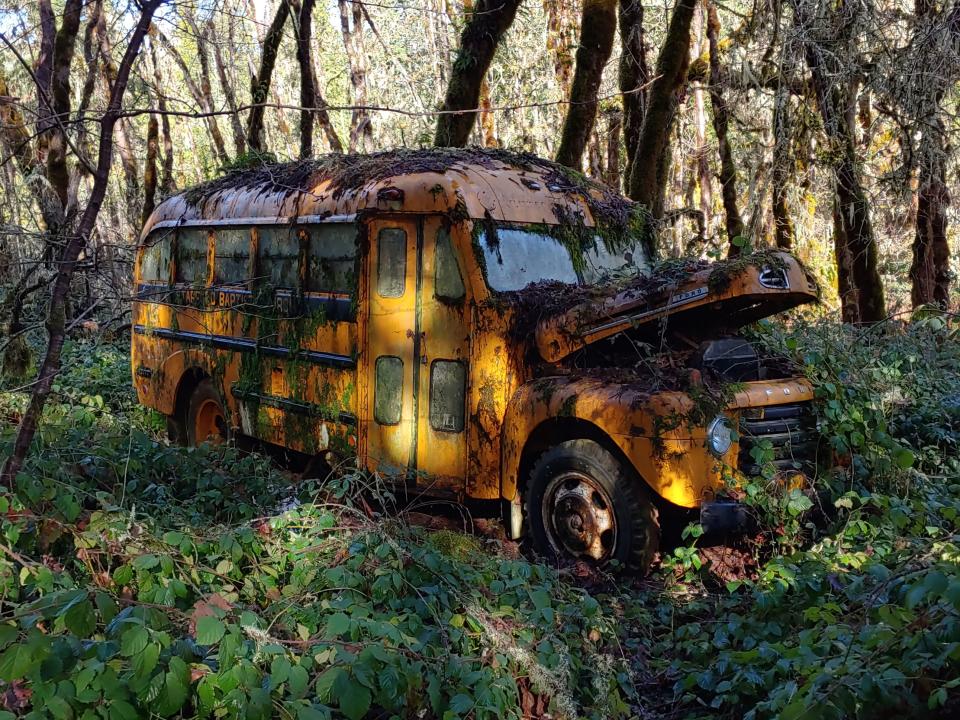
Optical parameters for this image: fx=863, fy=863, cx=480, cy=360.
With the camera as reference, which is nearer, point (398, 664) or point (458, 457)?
point (398, 664)

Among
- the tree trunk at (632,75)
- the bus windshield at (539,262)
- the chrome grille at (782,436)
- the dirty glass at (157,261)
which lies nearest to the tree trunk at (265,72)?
the dirty glass at (157,261)

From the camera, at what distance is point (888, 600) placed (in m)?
3.66

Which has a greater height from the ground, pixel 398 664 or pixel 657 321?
pixel 657 321

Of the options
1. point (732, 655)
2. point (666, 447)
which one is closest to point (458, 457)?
point (666, 447)

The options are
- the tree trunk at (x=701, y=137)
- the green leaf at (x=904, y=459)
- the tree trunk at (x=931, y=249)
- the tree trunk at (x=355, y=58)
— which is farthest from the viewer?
the tree trunk at (x=355, y=58)

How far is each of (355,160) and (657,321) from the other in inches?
123

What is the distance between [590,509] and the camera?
5.53 meters

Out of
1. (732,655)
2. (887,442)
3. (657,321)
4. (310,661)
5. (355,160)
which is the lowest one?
(732,655)

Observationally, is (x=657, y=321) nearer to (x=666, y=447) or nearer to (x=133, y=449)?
(x=666, y=447)

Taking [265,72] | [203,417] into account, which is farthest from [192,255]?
[265,72]

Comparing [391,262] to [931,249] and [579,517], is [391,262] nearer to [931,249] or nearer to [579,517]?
[579,517]

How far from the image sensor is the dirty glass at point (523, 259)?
613 cm

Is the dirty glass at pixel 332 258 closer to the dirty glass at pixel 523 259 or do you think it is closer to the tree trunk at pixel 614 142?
the dirty glass at pixel 523 259

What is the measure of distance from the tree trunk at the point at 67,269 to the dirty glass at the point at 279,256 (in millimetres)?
2795
